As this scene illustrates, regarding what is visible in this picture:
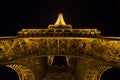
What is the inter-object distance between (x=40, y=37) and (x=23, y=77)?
691 centimetres

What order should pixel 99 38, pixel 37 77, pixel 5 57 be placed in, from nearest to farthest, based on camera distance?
1. pixel 5 57
2. pixel 99 38
3. pixel 37 77

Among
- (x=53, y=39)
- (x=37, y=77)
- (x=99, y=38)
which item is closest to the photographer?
(x=99, y=38)

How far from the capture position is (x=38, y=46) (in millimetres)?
21641

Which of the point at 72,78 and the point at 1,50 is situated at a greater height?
the point at 1,50

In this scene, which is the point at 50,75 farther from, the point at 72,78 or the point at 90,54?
the point at 90,54

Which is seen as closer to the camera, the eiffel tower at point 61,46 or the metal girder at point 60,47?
the eiffel tower at point 61,46

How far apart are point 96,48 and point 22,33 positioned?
4886mm

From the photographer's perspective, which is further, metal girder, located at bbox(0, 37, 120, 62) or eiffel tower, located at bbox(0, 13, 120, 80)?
metal girder, located at bbox(0, 37, 120, 62)

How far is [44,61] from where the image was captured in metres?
27.7

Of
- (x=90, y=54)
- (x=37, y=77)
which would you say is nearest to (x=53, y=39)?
(x=90, y=54)

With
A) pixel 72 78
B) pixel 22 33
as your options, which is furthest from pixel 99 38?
pixel 72 78

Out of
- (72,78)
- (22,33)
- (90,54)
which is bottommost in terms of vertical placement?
(72,78)

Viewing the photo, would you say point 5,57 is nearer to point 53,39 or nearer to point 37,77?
point 53,39

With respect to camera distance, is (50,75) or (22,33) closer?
(22,33)
